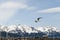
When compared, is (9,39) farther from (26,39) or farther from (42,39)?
(42,39)

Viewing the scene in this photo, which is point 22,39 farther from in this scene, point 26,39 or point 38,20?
point 38,20

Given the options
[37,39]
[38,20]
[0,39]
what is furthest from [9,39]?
[38,20]

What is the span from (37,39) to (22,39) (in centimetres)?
128

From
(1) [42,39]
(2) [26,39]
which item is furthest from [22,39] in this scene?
(1) [42,39]

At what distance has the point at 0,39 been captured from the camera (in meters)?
21.1

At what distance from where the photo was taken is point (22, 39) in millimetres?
21062

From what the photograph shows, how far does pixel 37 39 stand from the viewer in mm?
21422

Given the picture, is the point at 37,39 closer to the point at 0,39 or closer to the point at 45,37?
the point at 45,37

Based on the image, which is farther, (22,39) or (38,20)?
(38,20)

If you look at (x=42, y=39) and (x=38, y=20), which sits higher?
(x=38, y=20)

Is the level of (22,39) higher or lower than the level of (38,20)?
lower

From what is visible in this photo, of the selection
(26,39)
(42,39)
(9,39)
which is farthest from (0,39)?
(42,39)

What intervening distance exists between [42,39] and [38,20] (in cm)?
299

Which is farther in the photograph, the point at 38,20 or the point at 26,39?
the point at 38,20
